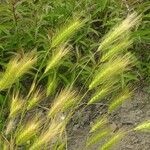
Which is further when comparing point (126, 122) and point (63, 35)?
point (126, 122)

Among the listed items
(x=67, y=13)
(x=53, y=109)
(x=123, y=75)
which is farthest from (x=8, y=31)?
(x=53, y=109)

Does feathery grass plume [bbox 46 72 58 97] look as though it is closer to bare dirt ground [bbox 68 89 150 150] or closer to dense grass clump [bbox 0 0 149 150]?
dense grass clump [bbox 0 0 149 150]

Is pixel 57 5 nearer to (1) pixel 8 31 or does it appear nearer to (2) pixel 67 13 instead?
(2) pixel 67 13

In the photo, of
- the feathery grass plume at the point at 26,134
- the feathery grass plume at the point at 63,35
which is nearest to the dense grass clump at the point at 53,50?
the feathery grass plume at the point at 63,35

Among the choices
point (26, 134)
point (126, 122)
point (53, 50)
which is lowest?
point (126, 122)

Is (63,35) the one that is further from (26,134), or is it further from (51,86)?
(26,134)

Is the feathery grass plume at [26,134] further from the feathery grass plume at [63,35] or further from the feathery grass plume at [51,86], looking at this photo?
the feathery grass plume at [63,35]

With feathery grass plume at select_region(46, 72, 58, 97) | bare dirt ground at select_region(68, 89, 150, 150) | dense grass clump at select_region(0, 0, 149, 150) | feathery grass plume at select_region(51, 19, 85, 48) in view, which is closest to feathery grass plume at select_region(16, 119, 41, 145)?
feathery grass plume at select_region(46, 72, 58, 97)

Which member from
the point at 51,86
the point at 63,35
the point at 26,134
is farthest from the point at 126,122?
the point at 26,134

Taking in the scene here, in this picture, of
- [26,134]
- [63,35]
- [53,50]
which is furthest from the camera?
[53,50]
